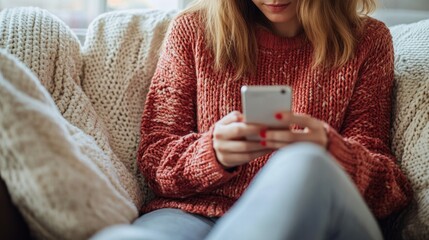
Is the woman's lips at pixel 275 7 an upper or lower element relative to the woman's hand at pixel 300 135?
upper

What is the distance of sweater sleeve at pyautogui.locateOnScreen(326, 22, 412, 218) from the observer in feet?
3.72

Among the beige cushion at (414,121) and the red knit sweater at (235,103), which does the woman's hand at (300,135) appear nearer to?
the red knit sweater at (235,103)

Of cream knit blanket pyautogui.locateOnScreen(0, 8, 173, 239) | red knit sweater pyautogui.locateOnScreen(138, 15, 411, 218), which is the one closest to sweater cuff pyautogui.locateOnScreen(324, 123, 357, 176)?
red knit sweater pyautogui.locateOnScreen(138, 15, 411, 218)

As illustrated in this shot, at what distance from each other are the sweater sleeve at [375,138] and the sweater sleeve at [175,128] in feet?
0.80

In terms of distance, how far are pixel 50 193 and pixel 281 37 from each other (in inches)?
25.1

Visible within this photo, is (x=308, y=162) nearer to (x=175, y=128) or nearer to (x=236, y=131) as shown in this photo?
(x=236, y=131)

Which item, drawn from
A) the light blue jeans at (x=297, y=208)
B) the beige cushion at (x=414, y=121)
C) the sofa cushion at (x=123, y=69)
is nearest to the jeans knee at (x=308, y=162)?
the light blue jeans at (x=297, y=208)

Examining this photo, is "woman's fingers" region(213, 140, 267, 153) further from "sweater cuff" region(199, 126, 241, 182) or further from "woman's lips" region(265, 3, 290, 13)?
"woman's lips" region(265, 3, 290, 13)

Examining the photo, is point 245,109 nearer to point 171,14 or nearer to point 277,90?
point 277,90

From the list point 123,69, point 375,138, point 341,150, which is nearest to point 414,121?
point 375,138

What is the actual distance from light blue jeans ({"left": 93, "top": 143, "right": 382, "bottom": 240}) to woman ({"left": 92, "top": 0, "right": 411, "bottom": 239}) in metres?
0.19

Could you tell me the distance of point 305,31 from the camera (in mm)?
1313

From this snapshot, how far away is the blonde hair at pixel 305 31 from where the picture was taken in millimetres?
1280

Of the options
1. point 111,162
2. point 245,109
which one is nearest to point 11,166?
point 111,162
